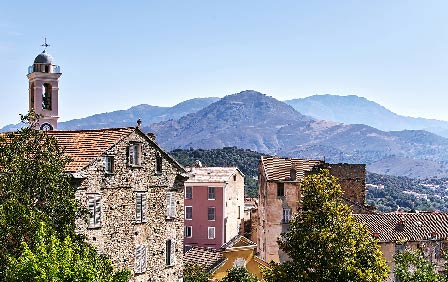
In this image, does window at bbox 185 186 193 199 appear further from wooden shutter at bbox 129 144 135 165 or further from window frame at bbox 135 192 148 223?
wooden shutter at bbox 129 144 135 165

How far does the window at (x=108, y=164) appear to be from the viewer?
160 ft

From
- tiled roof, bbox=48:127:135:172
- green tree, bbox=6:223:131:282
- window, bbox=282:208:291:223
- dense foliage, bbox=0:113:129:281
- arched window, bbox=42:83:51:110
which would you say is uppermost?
arched window, bbox=42:83:51:110

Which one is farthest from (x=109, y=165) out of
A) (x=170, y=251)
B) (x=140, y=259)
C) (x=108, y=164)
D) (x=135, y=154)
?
(x=170, y=251)

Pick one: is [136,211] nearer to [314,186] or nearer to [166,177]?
[166,177]

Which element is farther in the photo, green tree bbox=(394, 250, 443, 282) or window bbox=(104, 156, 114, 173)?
window bbox=(104, 156, 114, 173)

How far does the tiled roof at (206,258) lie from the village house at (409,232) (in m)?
17.1

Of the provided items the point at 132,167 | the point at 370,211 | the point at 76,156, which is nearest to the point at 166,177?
the point at 132,167

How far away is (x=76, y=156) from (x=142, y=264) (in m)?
9.18

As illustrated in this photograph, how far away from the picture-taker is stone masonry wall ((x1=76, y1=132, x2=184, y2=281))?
47719mm

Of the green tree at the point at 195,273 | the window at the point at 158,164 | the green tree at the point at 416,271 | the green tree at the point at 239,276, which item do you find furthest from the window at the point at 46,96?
the green tree at the point at 416,271

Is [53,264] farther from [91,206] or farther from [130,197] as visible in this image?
Answer: [130,197]

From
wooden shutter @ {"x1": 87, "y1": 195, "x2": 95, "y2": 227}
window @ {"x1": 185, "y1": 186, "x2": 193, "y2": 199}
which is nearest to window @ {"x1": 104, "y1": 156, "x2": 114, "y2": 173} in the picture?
wooden shutter @ {"x1": 87, "y1": 195, "x2": 95, "y2": 227}

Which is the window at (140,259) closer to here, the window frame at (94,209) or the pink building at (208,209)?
the window frame at (94,209)

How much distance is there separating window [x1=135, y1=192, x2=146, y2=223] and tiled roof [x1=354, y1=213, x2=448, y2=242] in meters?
30.0
